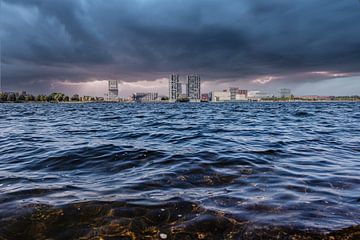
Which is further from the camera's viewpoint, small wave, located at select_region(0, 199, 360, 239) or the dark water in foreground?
the dark water in foreground

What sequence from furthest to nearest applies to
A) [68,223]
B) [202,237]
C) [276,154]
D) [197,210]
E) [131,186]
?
[276,154] < [131,186] < [197,210] < [68,223] < [202,237]

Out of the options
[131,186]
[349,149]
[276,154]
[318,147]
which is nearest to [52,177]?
[131,186]

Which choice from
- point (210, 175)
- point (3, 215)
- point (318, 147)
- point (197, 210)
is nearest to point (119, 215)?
point (197, 210)

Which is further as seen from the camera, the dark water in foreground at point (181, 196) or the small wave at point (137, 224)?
the dark water in foreground at point (181, 196)

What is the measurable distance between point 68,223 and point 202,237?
248 centimetres

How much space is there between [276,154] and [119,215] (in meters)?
7.82

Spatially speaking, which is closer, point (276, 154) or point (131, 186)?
point (131, 186)

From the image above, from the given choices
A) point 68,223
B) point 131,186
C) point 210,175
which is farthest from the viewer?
point 210,175

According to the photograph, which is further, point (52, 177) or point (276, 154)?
point (276, 154)

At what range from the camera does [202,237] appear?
4512 mm

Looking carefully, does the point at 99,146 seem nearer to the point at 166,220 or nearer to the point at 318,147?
the point at 166,220

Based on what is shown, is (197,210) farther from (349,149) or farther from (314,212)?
(349,149)

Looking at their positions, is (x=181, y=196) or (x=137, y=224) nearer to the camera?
(x=137, y=224)

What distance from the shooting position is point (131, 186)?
6.99 m
